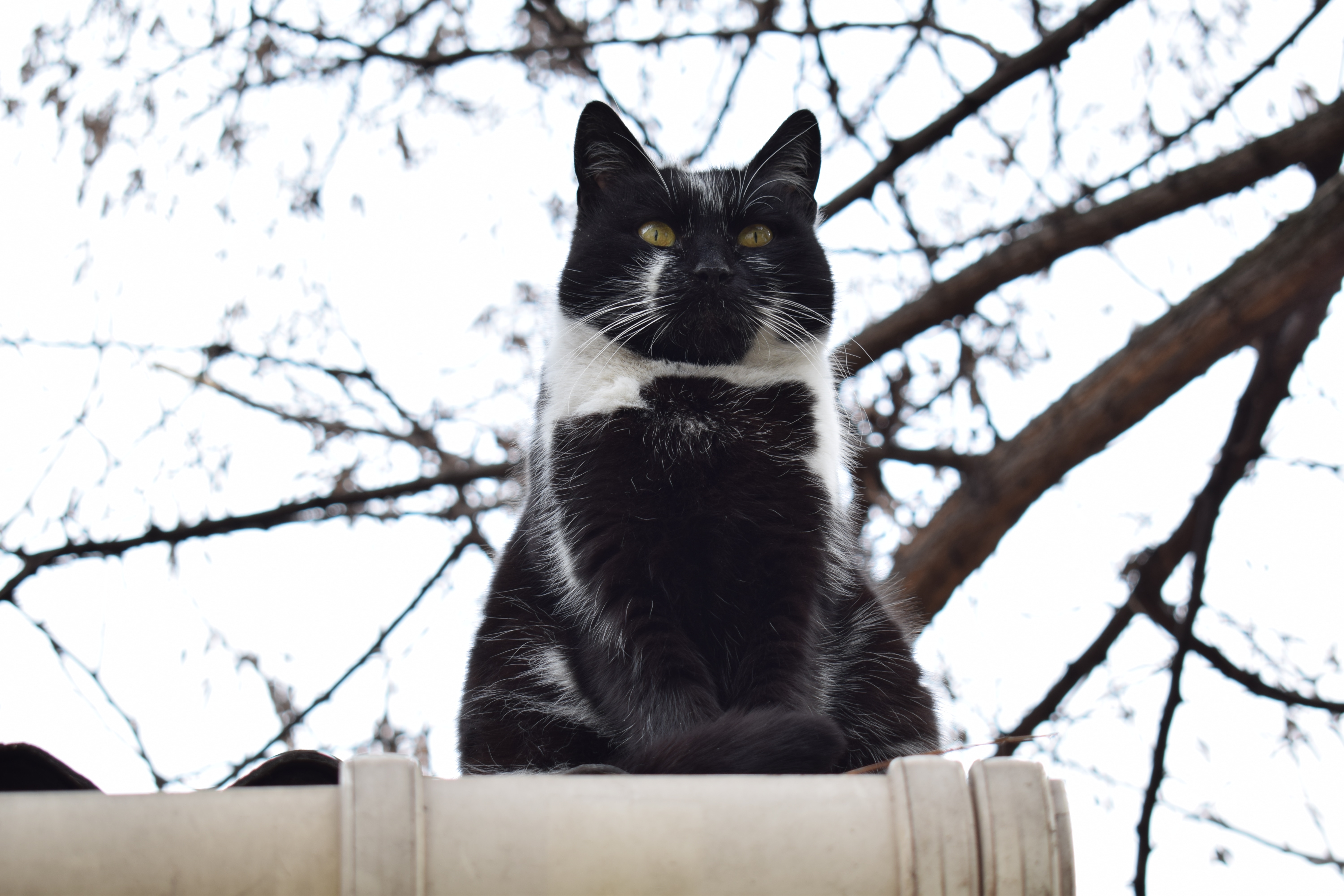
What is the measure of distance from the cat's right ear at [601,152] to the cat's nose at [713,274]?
0.40 m

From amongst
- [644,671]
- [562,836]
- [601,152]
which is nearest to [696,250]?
[601,152]

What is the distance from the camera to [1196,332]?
9.56 ft

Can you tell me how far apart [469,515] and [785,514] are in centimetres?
222

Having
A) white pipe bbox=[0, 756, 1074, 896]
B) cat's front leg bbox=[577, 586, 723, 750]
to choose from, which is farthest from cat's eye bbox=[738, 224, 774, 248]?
white pipe bbox=[0, 756, 1074, 896]

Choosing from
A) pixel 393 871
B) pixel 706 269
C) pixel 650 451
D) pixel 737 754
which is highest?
pixel 706 269

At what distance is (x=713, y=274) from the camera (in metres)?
1.78

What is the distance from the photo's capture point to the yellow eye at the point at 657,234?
1.94 meters

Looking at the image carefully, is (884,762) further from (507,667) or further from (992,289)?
(992,289)

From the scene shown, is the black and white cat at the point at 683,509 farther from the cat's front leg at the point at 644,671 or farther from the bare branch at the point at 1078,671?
the bare branch at the point at 1078,671

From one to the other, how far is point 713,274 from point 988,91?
2.23 m

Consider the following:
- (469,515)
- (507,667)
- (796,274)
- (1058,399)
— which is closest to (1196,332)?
(1058,399)

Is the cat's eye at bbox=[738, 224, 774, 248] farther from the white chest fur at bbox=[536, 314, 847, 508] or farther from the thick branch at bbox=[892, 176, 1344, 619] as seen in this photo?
the thick branch at bbox=[892, 176, 1344, 619]

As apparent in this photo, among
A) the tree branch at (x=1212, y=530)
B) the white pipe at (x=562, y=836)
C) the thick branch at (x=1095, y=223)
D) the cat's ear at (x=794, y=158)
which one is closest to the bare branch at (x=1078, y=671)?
the tree branch at (x=1212, y=530)

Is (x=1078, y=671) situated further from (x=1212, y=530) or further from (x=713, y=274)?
(x=713, y=274)
